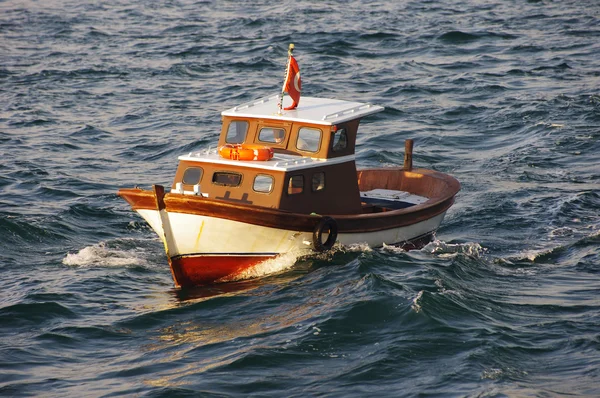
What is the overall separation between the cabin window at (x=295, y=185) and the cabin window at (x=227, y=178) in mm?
1041

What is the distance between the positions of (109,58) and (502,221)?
2601cm

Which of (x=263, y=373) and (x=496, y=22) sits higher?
(x=496, y=22)

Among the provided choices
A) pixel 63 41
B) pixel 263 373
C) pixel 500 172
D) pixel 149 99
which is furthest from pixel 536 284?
pixel 63 41

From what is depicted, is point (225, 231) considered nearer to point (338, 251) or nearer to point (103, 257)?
point (338, 251)

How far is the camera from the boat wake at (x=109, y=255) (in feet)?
67.4

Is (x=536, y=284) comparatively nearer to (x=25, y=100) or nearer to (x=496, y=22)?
(x=25, y=100)

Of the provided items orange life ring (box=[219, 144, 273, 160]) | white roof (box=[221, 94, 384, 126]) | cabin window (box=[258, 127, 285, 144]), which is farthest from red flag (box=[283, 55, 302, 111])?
orange life ring (box=[219, 144, 273, 160])

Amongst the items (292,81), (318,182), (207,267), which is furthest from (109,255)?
(292,81)

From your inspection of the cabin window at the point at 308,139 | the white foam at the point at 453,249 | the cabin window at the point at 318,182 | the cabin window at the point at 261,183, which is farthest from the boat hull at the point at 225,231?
the white foam at the point at 453,249

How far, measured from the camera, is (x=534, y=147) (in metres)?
29.7

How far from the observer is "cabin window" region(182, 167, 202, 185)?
758 inches

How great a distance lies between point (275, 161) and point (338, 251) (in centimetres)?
234

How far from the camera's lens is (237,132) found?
20516 millimetres

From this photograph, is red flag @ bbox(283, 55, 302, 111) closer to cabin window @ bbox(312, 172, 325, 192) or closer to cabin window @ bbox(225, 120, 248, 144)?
cabin window @ bbox(225, 120, 248, 144)
